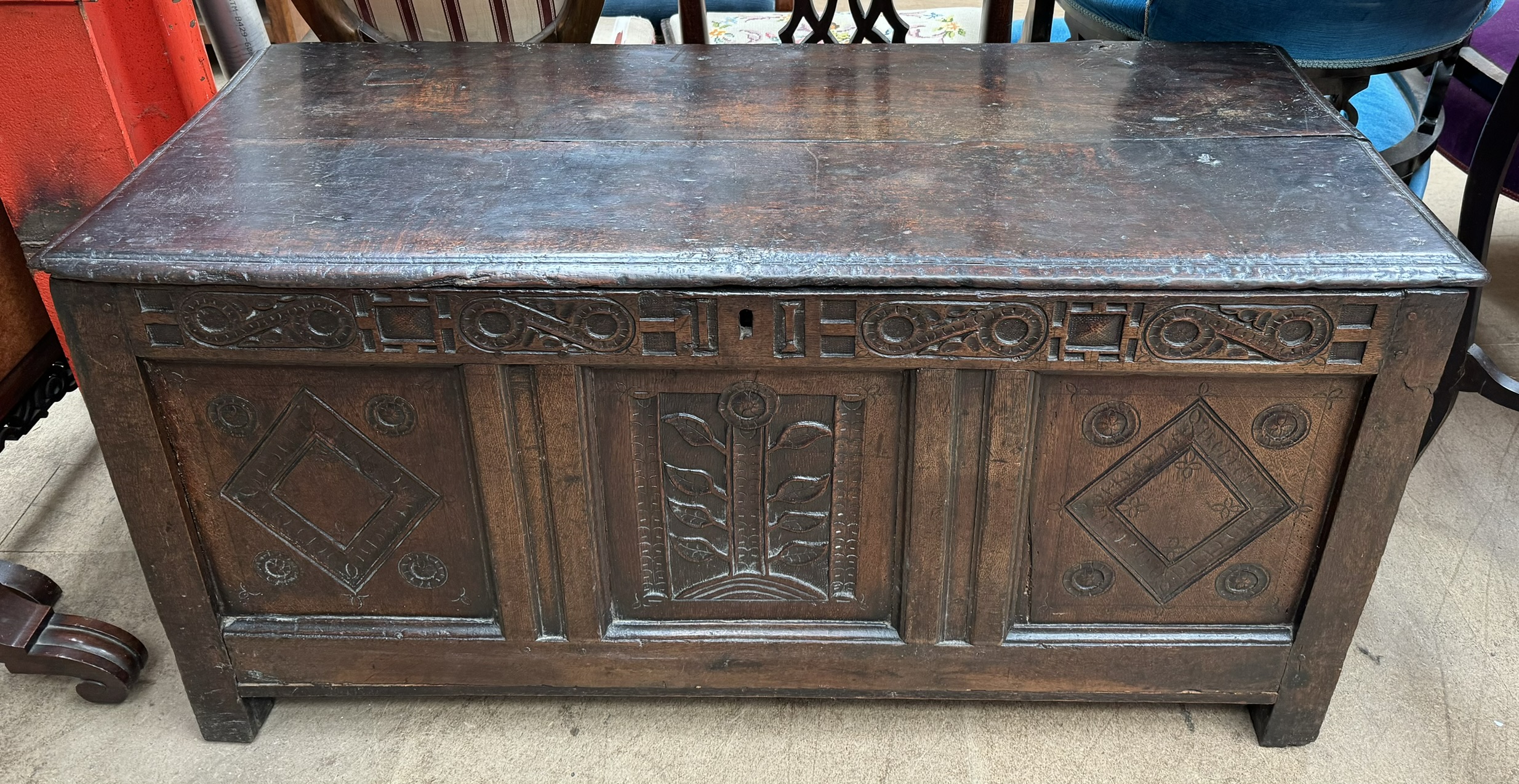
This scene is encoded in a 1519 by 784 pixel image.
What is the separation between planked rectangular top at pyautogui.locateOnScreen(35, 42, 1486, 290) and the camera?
1.19 metres

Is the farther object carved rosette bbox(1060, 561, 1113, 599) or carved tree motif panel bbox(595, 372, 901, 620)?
carved rosette bbox(1060, 561, 1113, 599)

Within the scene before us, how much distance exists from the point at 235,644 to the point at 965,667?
0.98 m

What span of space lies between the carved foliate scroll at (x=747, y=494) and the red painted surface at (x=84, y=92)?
3.40ft

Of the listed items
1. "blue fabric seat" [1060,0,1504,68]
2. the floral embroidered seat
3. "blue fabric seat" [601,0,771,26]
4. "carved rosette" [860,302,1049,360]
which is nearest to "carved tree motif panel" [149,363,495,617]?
"carved rosette" [860,302,1049,360]

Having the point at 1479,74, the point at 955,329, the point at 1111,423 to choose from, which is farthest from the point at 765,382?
the point at 1479,74

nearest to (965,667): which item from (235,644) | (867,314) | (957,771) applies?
(957,771)

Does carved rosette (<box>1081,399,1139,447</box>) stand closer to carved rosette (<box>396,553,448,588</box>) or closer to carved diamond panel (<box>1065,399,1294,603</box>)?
carved diamond panel (<box>1065,399,1294,603</box>)

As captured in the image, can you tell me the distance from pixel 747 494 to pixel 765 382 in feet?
0.56

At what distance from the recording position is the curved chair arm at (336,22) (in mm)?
1937

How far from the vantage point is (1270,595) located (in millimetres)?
1427

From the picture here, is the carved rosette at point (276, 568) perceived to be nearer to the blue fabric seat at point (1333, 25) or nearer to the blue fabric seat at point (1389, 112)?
the blue fabric seat at point (1333, 25)

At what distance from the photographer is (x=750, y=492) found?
1384 mm

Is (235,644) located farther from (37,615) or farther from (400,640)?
A: (37,615)

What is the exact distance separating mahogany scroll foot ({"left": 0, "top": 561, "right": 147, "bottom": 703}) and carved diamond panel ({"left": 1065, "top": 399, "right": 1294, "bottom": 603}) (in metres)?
1.37
